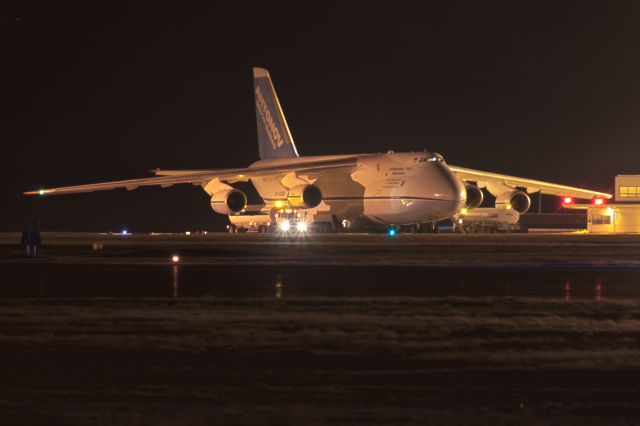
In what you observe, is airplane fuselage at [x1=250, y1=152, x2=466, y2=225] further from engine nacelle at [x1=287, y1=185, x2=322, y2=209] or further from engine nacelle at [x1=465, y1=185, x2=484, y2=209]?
engine nacelle at [x1=465, y1=185, x2=484, y2=209]

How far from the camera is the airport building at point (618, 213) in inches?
2343

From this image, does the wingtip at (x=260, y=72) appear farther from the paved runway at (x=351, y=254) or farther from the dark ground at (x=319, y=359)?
the dark ground at (x=319, y=359)

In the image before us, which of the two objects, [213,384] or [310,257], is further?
[310,257]

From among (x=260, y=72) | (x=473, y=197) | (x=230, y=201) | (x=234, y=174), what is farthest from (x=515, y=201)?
(x=260, y=72)

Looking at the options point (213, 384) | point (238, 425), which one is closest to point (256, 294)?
point (213, 384)

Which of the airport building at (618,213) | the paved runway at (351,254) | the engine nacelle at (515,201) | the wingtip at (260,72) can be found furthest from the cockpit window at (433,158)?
the airport building at (618,213)

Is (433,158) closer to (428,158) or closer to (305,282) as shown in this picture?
(428,158)

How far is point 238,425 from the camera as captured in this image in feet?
23.0

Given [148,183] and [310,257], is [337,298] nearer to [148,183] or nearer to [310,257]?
[310,257]

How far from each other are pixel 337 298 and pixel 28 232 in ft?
53.9

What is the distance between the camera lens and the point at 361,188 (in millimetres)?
47844

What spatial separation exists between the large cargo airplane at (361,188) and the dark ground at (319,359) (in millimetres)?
28719

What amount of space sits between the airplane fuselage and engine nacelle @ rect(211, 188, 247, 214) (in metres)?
2.66

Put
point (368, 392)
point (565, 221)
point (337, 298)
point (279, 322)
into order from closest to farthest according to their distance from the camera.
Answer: point (368, 392) → point (279, 322) → point (337, 298) → point (565, 221)
